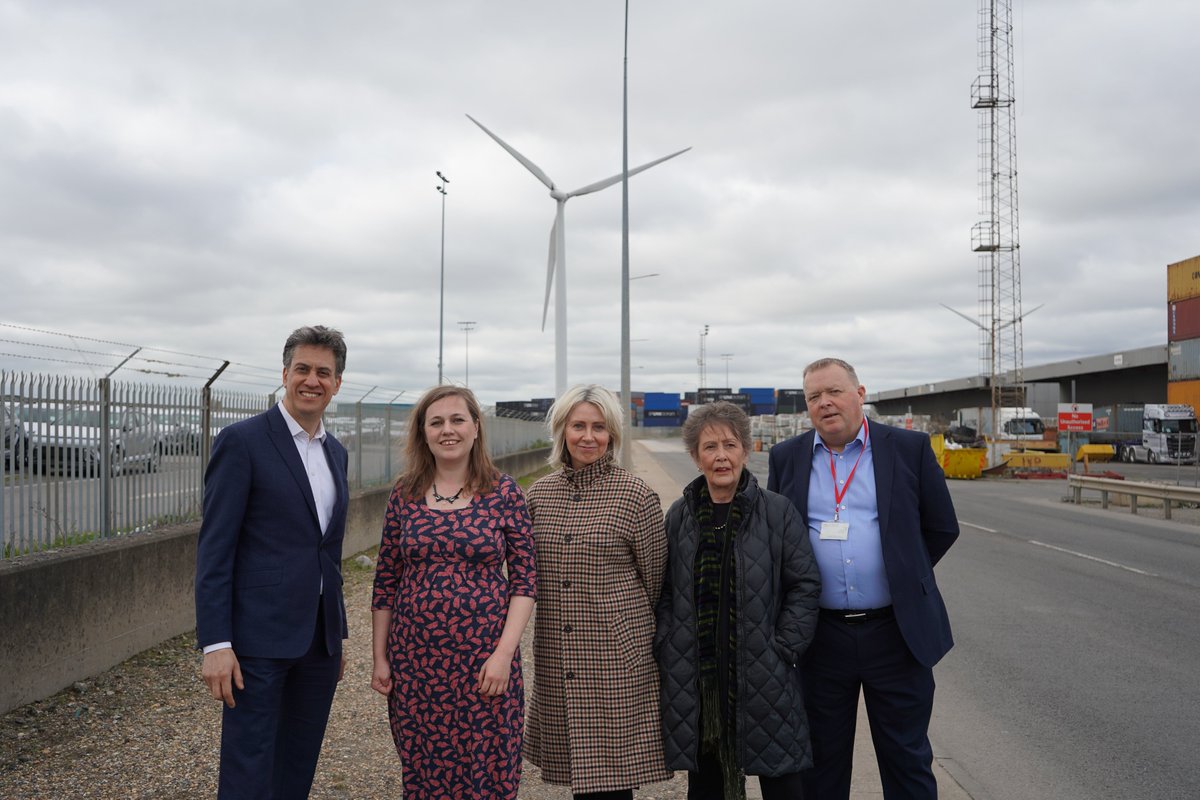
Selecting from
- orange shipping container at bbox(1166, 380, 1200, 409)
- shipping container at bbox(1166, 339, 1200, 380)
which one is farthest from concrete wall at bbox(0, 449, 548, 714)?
shipping container at bbox(1166, 339, 1200, 380)

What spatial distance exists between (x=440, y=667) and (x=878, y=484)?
1628 mm

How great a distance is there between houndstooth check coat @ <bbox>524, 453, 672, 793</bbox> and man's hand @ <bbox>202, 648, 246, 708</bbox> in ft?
3.28

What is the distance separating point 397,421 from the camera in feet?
50.1

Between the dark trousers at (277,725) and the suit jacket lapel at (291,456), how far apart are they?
1.25 feet

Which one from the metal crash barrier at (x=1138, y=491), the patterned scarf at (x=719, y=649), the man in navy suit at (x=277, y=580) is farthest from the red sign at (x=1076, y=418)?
the man in navy suit at (x=277, y=580)

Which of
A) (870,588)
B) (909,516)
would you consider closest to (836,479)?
(909,516)

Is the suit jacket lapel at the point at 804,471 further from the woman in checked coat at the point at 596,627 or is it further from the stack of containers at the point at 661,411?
the stack of containers at the point at 661,411

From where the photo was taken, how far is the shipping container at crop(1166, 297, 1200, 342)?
37.9 m

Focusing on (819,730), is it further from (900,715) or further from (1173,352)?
(1173,352)

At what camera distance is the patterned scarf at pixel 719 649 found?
3.21 m

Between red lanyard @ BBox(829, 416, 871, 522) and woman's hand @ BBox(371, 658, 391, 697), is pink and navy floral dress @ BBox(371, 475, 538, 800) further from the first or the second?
red lanyard @ BBox(829, 416, 871, 522)

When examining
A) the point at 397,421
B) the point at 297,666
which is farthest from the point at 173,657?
the point at 397,421

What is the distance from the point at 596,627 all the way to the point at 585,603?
87mm

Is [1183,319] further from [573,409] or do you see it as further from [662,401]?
[662,401]
